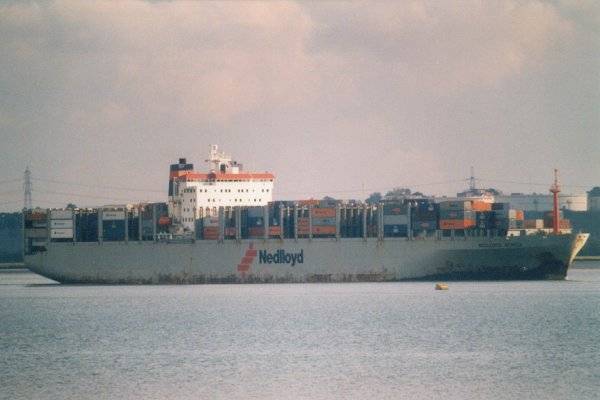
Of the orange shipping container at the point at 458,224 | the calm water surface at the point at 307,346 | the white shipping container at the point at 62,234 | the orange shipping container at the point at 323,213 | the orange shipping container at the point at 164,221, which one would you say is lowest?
the calm water surface at the point at 307,346

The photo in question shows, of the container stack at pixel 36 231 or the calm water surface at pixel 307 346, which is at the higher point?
the container stack at pixel 36 231

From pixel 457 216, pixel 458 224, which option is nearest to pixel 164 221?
pixel 457 216

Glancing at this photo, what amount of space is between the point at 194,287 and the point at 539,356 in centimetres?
4582

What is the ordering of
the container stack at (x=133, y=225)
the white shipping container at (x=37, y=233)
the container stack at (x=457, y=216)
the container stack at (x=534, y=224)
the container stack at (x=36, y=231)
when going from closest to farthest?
the container stack at (x=457, y=216) < the container stack at (x=534, y=224) < the container stack at (x=133, y=225) < the container stack at (x=36, y=231) < the white shipping container at (x=37, y=233)

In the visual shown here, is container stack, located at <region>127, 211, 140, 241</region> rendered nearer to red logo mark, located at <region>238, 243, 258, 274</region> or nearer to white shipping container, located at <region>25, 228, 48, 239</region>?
white shipping container, located at <region>25, 228, 48, 239</region>

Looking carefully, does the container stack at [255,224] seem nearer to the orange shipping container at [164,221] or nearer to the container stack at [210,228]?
the container stack at [210,228]

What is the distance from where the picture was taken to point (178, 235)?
7600 cm

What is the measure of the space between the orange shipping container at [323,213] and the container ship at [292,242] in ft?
0.22

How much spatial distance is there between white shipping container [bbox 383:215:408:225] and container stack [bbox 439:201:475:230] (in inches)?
101

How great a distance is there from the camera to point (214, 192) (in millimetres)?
80875

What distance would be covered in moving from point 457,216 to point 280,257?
12.4m

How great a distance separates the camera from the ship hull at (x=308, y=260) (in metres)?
68.6

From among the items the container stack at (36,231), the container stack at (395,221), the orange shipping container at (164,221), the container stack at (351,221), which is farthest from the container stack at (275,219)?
the container stack at (36,231)

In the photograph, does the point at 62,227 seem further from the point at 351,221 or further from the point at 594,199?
the point at 594,199
